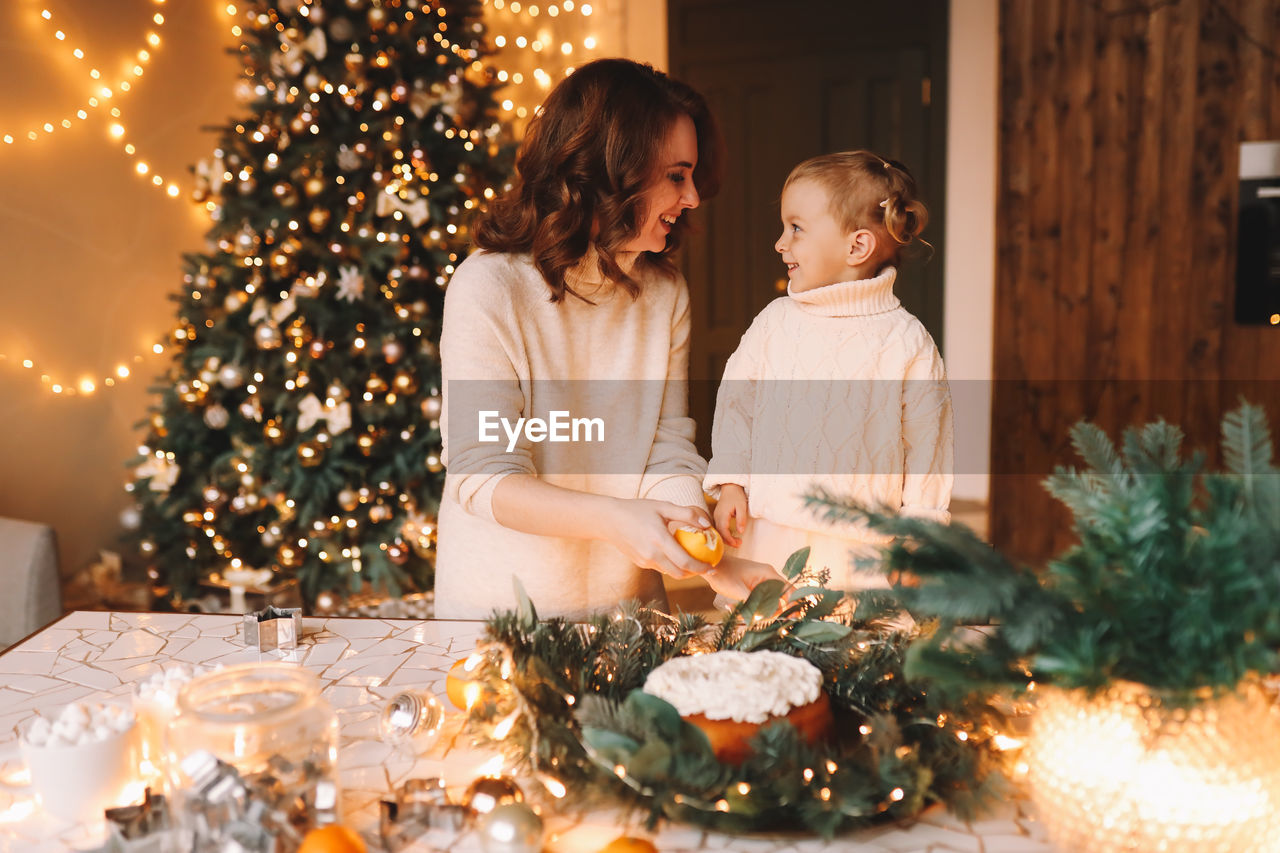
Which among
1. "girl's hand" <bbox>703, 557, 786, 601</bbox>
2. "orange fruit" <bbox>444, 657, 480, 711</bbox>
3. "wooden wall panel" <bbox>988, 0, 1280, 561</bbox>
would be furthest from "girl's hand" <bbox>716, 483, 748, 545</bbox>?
"wooden wall panel" <bbox>988, 0, 1280, 561</bbox>

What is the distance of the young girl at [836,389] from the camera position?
66.7 inches

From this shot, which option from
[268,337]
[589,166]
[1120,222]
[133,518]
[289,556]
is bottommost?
[289,556]

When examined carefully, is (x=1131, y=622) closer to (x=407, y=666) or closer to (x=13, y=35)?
(x=407, y=666)

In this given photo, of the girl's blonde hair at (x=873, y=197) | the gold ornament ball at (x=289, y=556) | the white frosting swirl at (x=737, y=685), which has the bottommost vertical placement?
the gold ornament ball at (x=289, y=556)

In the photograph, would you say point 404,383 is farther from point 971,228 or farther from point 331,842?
point 971,228

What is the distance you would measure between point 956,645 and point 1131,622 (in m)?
0.14

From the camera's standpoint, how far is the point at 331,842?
729mm

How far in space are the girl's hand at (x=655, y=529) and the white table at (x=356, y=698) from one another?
24 cm

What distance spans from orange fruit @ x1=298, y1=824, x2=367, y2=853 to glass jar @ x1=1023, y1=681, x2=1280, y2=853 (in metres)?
0.55

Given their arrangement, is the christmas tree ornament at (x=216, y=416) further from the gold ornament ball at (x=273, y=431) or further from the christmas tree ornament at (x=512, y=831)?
the christmas tree ornament at (x=512, y=831)

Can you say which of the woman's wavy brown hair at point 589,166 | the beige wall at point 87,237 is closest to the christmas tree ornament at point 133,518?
the beige wall at point 87,237

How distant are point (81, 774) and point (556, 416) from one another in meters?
0.97

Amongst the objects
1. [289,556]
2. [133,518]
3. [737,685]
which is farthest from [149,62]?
[737,685]

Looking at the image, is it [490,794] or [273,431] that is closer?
[490,794]
